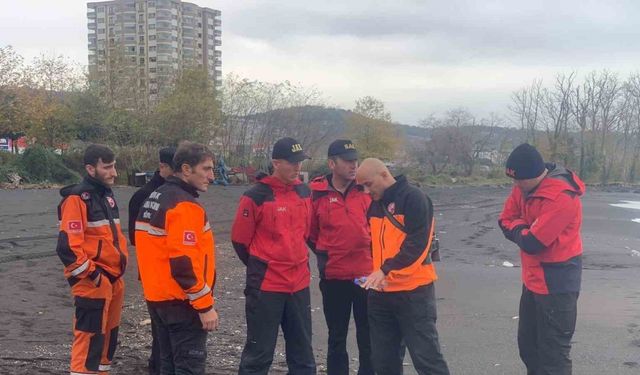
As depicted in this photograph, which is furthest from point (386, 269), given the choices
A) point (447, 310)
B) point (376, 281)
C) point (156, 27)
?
point (156, 27)

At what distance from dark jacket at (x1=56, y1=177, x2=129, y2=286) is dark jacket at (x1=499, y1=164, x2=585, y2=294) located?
3117mm

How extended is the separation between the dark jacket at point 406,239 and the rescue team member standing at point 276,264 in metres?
0.68

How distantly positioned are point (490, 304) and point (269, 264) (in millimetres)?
4960

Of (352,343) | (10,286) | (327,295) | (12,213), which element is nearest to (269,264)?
(327,295)

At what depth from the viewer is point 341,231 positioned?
5414 millimetres

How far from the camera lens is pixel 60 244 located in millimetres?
4812

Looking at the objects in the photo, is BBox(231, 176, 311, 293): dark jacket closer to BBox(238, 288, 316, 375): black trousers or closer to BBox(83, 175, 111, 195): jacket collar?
BBox(238, 288, 316, 375): black trousers

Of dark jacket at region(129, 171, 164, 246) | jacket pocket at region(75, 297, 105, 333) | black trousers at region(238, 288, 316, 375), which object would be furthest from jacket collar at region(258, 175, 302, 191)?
jacket pocket at region(75, 297, 105, 333)

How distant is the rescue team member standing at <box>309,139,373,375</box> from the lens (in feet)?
17.7

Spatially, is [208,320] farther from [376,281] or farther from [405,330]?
[405,330]

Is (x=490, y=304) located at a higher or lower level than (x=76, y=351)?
lower

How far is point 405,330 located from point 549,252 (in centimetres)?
125

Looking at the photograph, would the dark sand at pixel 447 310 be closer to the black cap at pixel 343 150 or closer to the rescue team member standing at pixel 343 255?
the rescue team member standing at pixel 343 255

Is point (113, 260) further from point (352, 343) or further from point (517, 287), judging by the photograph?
point (517, 287)
